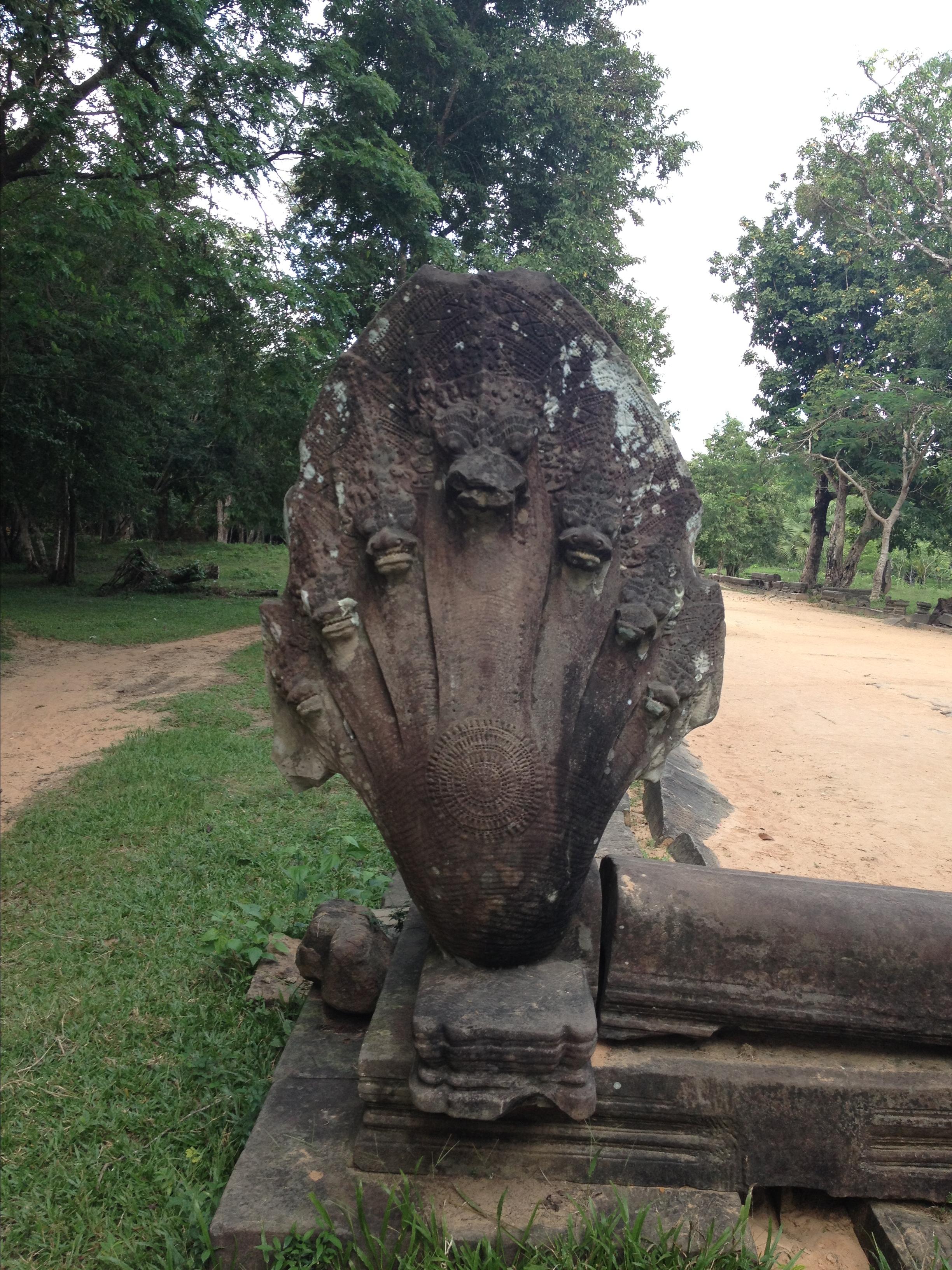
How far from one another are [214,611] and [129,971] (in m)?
10.8

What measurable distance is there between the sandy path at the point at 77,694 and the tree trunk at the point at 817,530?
1666 centimetres

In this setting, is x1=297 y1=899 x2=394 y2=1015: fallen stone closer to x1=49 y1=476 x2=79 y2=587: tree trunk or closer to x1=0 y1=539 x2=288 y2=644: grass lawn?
x1=0 y1=539 x2=288 y2=644: grass lawn

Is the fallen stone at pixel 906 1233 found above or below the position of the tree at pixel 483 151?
below

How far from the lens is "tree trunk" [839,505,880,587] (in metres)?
19.7

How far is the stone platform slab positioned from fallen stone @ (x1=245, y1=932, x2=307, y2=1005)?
2.61ft

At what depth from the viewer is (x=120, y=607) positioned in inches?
510

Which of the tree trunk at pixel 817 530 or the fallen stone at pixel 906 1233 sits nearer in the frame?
the fallen stone at pixel 906 1233

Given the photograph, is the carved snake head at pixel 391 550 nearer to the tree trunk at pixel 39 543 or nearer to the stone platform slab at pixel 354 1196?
the stone platform slab at pixel 354 1196

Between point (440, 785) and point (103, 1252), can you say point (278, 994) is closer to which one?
point (103, 1252)

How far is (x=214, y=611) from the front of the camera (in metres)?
13.0

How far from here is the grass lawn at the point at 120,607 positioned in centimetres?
1061

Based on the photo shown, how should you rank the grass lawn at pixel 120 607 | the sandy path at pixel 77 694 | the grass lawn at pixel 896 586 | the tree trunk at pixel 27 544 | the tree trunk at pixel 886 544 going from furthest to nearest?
the grass lawn at pixel 896 586
the tree trunk at pixel 886 544
the tree trunk at pixel 27 544
the grass lawn at pixel 120 607
the sandy path at pixel 77 694

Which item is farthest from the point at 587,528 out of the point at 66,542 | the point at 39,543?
the point at 39,543

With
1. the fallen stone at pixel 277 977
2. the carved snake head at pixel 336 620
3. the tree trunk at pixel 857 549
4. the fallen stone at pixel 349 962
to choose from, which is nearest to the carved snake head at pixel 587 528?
the carved snake head at pixel 336 620
